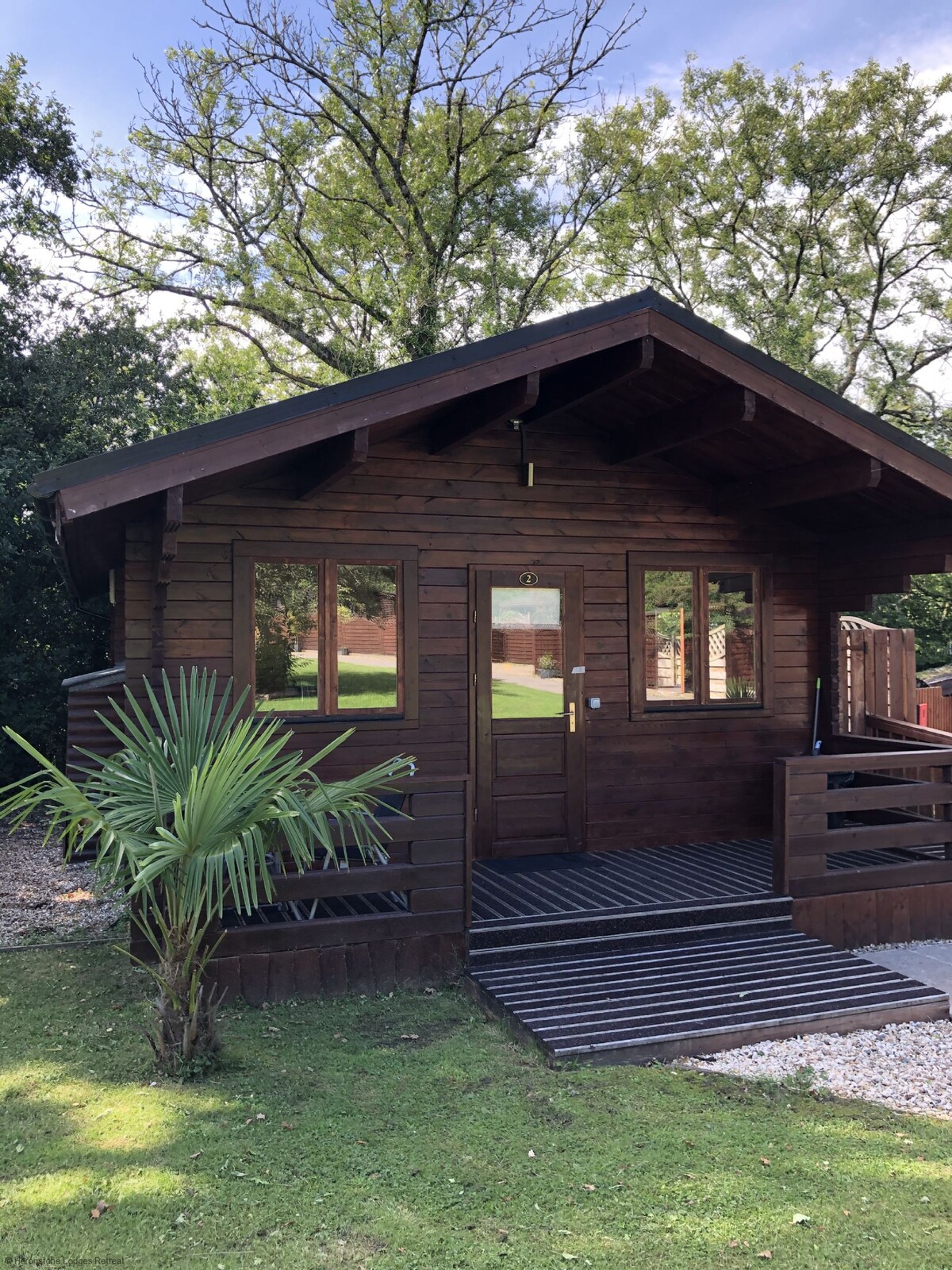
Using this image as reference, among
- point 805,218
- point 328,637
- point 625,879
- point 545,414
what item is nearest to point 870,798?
point 625,879

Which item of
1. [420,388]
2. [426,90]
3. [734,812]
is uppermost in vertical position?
[426,90]

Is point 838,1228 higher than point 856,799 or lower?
lower

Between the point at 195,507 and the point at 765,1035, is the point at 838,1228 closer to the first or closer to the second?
the point at 765,1035

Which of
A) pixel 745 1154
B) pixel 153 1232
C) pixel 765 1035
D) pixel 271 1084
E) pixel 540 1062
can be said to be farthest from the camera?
pixel 765 1035

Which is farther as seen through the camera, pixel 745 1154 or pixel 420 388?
pixel 420 388

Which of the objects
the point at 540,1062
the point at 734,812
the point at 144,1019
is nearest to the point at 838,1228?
the point at 540,1062

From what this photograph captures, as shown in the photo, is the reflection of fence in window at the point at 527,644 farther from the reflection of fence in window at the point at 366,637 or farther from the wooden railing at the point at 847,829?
the wooden railing at the point at 847,829

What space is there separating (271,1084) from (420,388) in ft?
11.3

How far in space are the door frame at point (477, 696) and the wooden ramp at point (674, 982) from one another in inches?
58.6

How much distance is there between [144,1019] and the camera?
434cm

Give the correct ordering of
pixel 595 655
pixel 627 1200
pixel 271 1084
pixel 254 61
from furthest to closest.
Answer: pixel 254 61, pixel 595 655, pixel 271 1084, pixel 627 1200

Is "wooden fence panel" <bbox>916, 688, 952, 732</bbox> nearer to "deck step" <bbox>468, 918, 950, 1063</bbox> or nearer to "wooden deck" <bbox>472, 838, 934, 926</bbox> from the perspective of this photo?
"wooden deck" <bbox>472, 838, 934, 926</bbox>

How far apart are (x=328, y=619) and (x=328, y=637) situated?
0.39ft

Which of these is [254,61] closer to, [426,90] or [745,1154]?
[426,90]
